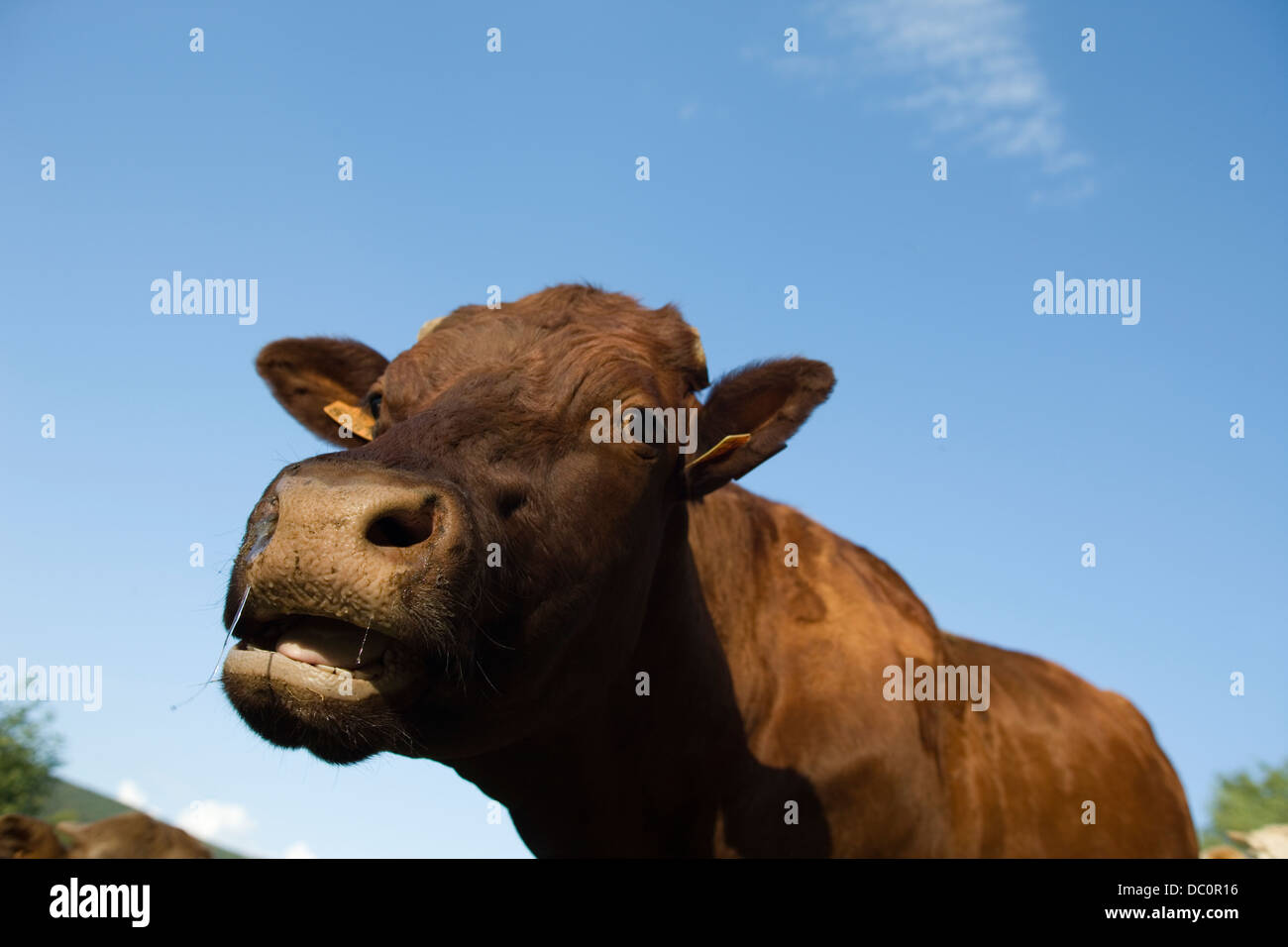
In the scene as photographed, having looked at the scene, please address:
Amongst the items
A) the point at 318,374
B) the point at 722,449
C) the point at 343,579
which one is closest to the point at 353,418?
the point at 318,374

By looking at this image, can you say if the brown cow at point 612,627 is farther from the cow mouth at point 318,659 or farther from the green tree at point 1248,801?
the green tree at point 1248,801

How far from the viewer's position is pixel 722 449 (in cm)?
460

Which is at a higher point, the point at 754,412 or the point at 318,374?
the point at 318,374

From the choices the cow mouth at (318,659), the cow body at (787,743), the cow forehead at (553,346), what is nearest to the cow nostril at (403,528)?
the cow mouth at (318,659)

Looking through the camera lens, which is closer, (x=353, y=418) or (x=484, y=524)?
(x=484, y=524)

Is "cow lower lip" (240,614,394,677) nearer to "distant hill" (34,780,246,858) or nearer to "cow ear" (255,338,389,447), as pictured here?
"cow ear" (255,338,389,447)

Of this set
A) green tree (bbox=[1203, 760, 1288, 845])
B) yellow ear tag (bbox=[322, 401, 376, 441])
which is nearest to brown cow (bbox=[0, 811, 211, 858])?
yellow ear tag (bbox=[322, 401, 376, 441])

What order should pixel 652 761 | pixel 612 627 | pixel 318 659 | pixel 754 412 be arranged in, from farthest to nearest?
pixel 754 412 < pixel 652 761 < pixel 612 627 < pixel 318 659

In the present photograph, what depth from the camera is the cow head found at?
2.82m

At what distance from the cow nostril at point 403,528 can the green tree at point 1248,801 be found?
3430 cm

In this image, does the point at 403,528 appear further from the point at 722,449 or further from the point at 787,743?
the point at 787,743

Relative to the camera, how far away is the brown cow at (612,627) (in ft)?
9.51

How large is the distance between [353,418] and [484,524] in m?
2.27
